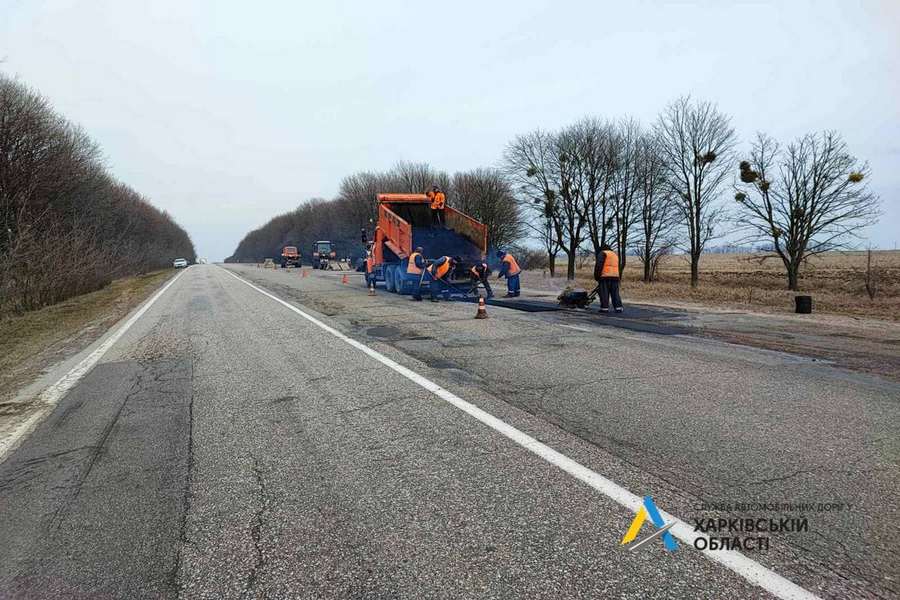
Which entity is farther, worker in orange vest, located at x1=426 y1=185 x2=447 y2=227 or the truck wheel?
the truck wheel

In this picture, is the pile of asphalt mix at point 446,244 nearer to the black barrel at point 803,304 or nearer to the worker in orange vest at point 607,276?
the worker in orange vest at point 607,276

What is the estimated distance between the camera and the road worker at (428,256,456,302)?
14979 millimetres

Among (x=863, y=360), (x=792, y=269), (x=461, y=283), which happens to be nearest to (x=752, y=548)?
(x=863, y=360)

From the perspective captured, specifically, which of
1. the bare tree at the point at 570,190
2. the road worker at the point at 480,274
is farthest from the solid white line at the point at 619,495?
the bare tree at the point at 570,190

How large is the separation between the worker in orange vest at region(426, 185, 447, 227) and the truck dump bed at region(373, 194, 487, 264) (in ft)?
0.46

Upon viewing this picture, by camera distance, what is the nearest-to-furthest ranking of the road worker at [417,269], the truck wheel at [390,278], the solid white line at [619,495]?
the solid white line at [619,495] → the road worker at [417,269] → the truck wheel at [390,278]

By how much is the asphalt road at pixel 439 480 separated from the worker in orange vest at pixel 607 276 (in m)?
6.04

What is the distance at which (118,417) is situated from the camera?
4914 millimetres

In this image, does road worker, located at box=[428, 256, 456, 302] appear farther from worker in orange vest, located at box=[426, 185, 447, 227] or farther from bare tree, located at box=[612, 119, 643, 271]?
bare tree, located at box=[612, 119, 643, 271]

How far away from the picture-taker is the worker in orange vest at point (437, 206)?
16719 mm

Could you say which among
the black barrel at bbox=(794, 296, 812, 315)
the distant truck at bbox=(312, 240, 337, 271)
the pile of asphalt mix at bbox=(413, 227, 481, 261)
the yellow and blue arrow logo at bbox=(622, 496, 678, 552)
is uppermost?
the distant truck at bbox=(312, 240, 337, 271)

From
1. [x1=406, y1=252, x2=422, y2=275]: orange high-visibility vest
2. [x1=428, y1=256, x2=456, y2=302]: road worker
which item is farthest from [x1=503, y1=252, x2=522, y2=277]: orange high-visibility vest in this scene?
[x1=406, y1=252, x2=422, y2=275]: orange high-visibility vest

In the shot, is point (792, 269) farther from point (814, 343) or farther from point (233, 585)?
point (233, 585)

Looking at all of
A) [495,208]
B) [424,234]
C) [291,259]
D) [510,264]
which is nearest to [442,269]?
[424,234]
